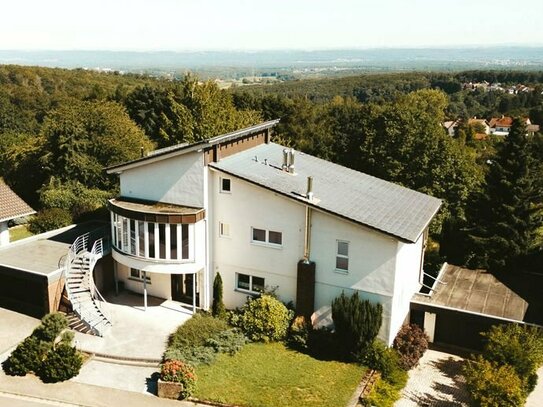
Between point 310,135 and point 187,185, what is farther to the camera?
point 310,135

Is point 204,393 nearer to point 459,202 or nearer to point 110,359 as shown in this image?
point 110,359

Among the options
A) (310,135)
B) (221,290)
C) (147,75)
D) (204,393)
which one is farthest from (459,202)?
(147,75)

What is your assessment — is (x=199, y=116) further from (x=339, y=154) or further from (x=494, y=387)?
(x=494, y=387)

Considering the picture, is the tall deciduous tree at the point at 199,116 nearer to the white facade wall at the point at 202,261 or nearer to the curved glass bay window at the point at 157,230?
the curved glass bay window at the point at 157,230

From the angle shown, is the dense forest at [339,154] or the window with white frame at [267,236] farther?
the dense forest at [339,154]

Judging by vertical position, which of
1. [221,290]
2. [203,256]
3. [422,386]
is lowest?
[422,386]

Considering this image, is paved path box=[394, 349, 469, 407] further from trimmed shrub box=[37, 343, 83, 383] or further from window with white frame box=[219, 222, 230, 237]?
trimmed shrub box=[37, 343, 83, 383]

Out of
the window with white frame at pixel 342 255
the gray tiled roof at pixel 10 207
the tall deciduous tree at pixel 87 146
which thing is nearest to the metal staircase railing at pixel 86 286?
the gray tiled roof at pixel 10 207
